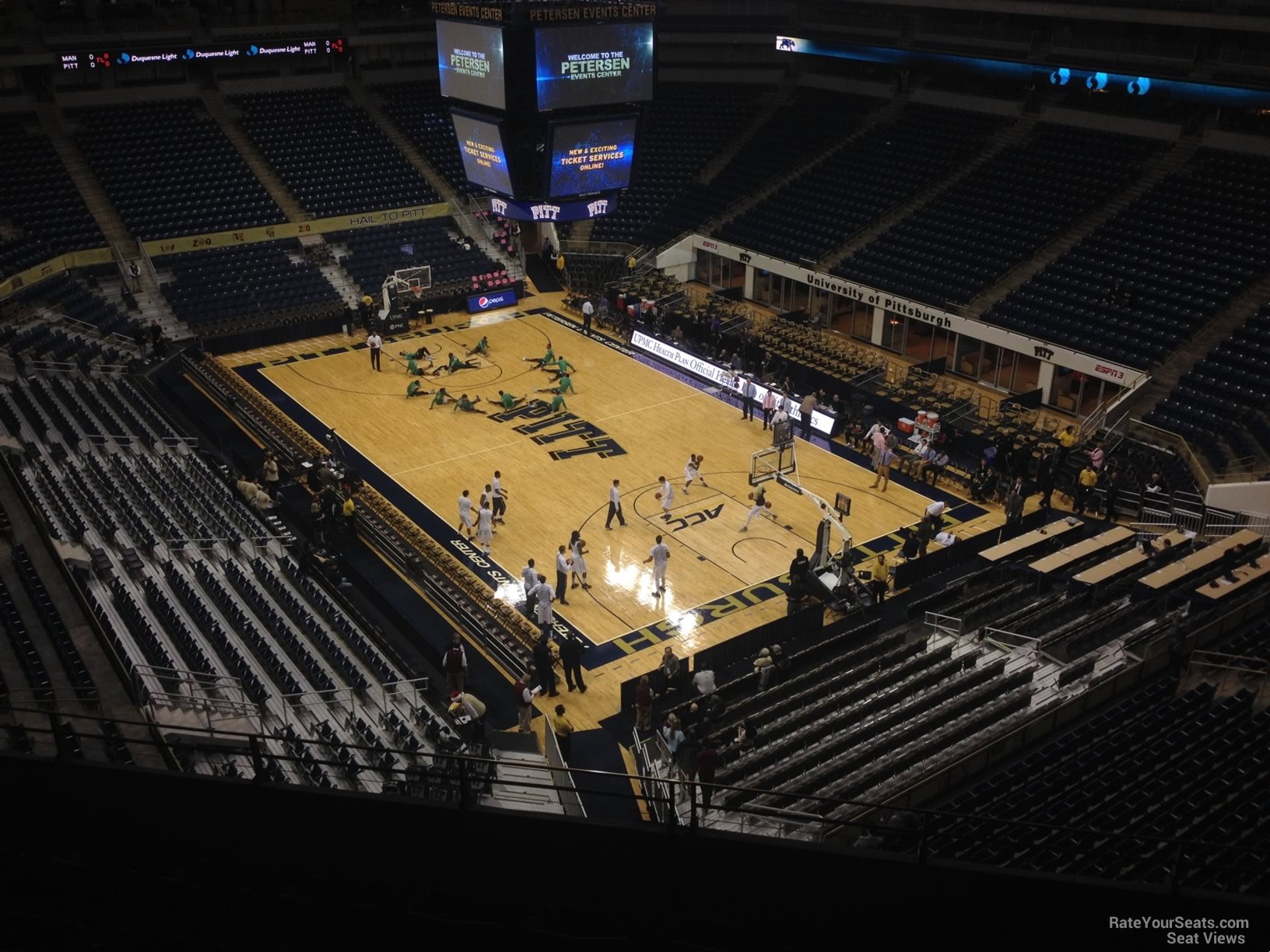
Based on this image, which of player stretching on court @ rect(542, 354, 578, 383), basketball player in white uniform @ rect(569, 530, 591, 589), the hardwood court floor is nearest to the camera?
basketball player in white uniform @ rect(569, 530, 591, 589)

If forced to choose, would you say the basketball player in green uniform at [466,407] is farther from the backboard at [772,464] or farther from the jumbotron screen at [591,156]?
the backboard at [772,464]

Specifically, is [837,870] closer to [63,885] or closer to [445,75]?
[63,885]

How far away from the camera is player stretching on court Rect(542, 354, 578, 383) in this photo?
33.5 m

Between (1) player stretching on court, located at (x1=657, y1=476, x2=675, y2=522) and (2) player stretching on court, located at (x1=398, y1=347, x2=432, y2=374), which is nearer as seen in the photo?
(1) player stretching on court, located at (x1=657, y1=476, x2=675, y2=522)

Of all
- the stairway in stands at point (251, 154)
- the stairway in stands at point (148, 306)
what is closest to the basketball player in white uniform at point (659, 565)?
the stairway in stands at point (148, 306)

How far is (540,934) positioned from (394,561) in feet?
48.9

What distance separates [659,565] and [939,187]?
2243 cm

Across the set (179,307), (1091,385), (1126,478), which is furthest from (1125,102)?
(179,307)

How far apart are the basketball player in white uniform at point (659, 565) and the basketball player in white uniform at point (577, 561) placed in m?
1.35

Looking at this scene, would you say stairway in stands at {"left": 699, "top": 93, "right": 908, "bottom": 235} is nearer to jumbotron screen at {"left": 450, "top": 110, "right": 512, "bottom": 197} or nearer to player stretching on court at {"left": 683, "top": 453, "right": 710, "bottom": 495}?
jumbotron screen at {"left": 450, "top": 110, "right": 512, "bottom": 197}

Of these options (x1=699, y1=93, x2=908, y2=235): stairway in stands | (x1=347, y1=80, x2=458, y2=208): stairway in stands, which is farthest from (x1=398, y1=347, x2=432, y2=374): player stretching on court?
(x1=699, y1=93, x2=908, y2=235): stairway in stands

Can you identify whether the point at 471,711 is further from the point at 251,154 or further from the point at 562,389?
the point at 251,154

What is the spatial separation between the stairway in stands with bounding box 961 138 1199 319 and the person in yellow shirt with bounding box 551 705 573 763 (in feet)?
68.8

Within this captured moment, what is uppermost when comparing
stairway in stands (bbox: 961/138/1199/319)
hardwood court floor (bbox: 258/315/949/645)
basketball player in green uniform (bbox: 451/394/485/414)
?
stairway in stands (bbox: 961/138/1199/319)
